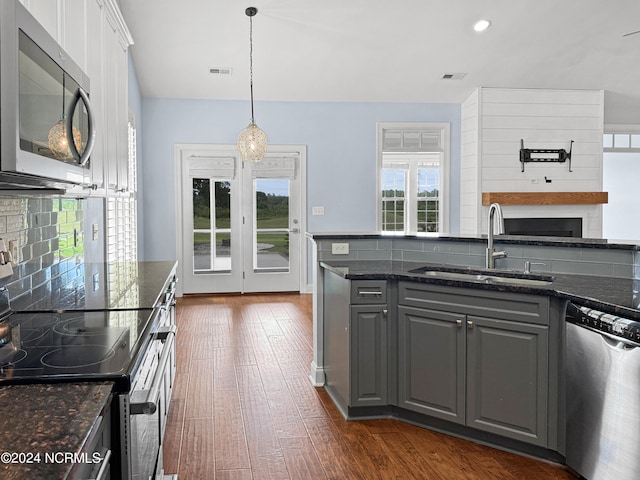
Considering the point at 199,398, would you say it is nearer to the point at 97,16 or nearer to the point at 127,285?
the point at 127,285

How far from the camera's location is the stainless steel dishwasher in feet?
7.61

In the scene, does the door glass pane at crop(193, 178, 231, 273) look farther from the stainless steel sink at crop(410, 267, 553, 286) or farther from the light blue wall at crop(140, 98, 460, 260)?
the stainless steel sink at crop(410, 267, 553, 286)

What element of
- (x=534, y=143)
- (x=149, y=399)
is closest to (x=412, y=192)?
(x=534, y=143)

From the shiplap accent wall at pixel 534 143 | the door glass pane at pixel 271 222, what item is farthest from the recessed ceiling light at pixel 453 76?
the door glass pane at pixel 271 222

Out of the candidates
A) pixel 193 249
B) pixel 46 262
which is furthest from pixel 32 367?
pixel 193 249

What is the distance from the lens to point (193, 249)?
8.01m

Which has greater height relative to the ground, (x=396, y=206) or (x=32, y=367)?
(x=396, y=206)

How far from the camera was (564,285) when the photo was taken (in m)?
2.92

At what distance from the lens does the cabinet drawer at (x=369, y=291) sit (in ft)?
11.1

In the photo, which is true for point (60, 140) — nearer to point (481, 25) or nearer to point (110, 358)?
point (110, 358)

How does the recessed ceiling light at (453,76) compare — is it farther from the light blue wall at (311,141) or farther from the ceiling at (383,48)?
the light blue wall at (311,141)

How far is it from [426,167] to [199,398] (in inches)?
223

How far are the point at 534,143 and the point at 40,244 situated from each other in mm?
6665

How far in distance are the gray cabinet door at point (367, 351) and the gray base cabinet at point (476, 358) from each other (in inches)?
4.1
